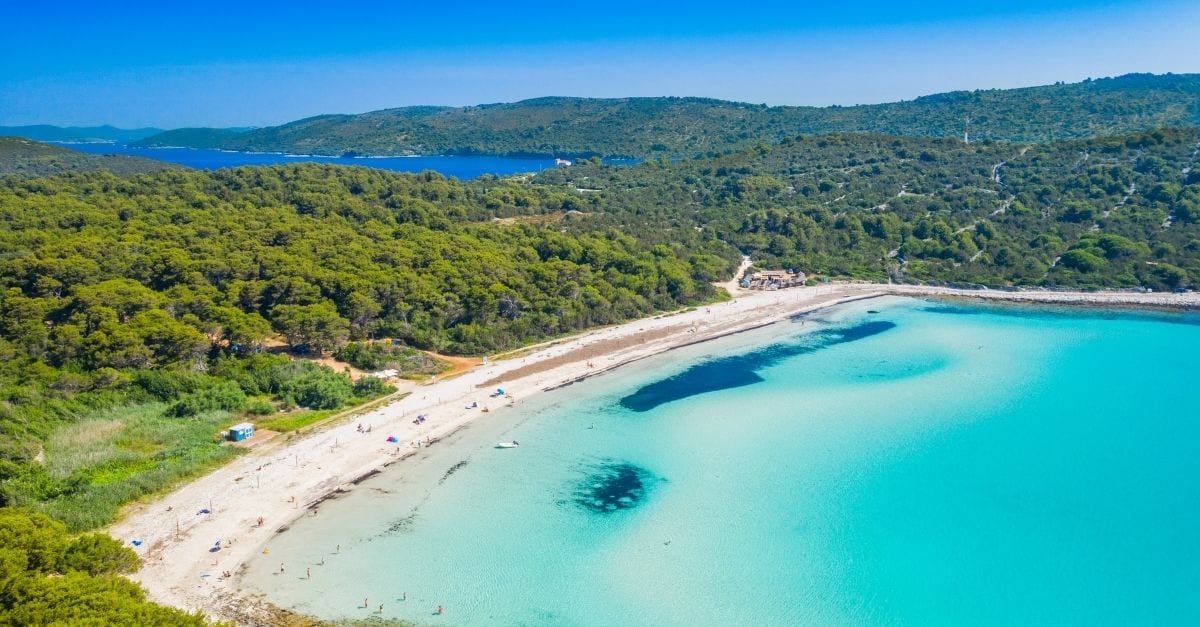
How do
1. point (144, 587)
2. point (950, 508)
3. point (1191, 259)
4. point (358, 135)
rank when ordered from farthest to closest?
point (358, 135), point (1191, 259), point (950, 508), point (144, 587)

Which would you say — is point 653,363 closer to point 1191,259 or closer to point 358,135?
point 1191,259

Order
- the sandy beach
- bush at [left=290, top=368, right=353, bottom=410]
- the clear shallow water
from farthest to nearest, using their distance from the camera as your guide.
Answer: bush at [left=290, top=368, right=353, bottom=410] < the sandy beach < the clear shallow water

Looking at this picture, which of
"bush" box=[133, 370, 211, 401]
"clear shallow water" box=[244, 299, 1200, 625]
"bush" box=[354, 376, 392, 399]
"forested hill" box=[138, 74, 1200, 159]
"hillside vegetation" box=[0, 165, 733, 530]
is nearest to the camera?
"clear shallow water" box=[244, 299, 1200, 625]

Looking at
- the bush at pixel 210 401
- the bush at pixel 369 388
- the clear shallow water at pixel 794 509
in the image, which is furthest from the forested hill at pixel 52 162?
the clear shallow water at pixel 794 509

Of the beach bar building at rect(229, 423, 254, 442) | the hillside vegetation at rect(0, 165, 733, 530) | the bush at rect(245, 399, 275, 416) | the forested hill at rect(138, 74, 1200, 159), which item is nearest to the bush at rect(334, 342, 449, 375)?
the hillside vegetation at rect(0, 165, 733, 530)

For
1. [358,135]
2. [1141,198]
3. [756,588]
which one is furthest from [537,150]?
[756,588]

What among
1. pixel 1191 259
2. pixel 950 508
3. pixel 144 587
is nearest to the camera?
pixel 144 587

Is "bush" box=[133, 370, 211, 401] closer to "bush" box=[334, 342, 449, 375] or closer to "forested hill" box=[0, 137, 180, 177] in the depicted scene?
"bush" box=[334, 342, 449, 375]
